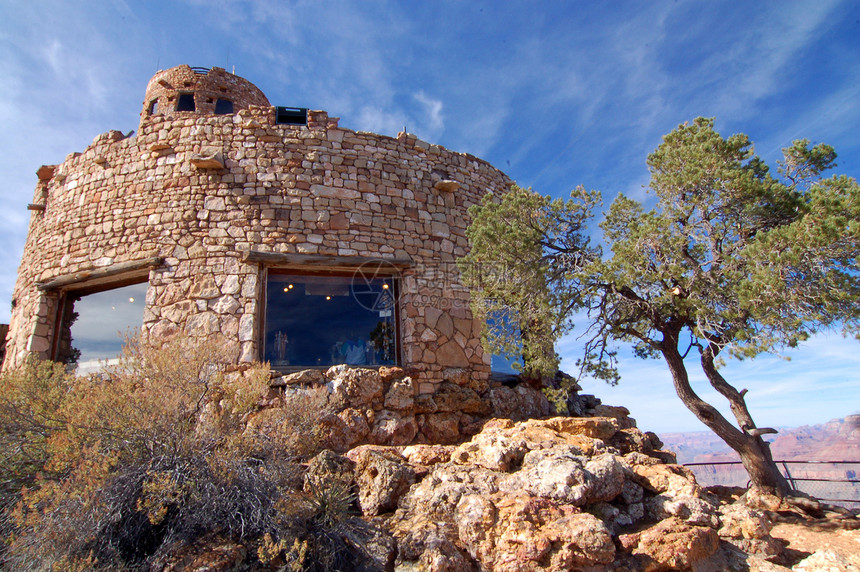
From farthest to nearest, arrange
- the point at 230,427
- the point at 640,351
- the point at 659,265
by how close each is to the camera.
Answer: the point at 640,351
the point at 659,265
the point at 230,427

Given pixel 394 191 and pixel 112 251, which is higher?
pixel 394 191

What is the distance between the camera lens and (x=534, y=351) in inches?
289

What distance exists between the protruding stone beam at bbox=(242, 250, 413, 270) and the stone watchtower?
0.9 inches

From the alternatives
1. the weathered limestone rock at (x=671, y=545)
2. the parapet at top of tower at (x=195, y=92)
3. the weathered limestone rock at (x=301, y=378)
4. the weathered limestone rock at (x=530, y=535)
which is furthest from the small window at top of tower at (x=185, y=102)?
the weathered limestone rock at (x=671, y=545)

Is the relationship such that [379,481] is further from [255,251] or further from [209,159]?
[209,159]

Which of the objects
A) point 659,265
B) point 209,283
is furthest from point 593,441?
point 209,283

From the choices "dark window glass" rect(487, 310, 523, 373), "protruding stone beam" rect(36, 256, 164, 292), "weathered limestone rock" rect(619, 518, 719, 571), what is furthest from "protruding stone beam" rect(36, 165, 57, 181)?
"weathered limestone rock" rect(619, 518, 719, 571)

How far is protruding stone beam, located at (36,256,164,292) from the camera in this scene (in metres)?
7.72

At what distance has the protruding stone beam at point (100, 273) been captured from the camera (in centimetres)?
772

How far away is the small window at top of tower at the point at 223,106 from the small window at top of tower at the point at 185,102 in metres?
0.61

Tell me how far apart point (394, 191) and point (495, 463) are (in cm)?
521

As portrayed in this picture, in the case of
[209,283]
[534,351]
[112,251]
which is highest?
[112,251]

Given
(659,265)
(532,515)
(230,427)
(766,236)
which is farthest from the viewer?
(659,265)

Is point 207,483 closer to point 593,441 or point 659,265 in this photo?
point 593,441
